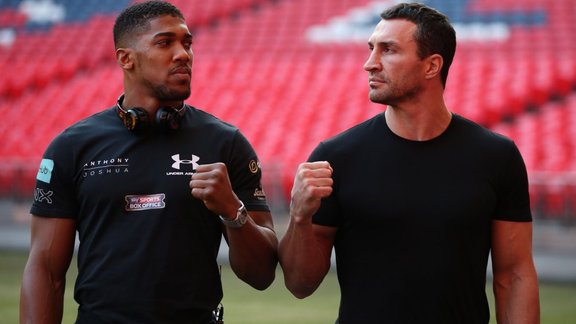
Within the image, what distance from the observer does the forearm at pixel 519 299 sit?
294 centimetres

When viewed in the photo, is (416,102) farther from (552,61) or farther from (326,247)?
(552,61)

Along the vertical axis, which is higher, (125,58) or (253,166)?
(125,58)

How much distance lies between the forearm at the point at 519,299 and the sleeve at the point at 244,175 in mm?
859

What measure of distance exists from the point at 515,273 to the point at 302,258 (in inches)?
28.3

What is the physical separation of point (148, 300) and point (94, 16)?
18.9 m

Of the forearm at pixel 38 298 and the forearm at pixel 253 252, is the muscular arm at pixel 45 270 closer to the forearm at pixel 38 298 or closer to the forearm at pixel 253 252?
the forearm at pixel 38 298

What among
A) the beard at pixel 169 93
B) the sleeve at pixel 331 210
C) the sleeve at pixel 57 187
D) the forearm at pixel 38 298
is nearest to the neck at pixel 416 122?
the sleeve at pixel 331 210

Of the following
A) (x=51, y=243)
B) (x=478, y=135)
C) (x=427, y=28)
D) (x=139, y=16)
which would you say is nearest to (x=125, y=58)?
(x=139, y=16)

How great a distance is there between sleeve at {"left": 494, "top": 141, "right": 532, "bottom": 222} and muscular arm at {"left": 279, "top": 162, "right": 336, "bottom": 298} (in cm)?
56

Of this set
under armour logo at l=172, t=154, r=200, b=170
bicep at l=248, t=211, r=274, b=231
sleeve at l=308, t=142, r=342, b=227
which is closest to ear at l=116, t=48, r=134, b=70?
under armour logo at l=172, t=154, r=200, b=170

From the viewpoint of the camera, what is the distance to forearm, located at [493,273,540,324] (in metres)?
2.94

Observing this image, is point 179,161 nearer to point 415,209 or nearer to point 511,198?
point 415,209

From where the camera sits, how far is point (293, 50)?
17.5m

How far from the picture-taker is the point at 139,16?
3.08m
